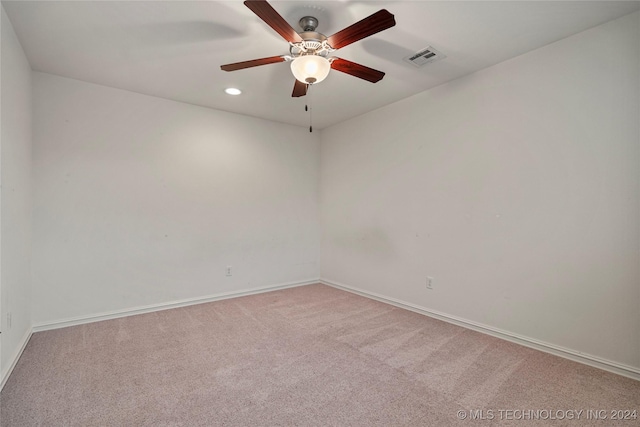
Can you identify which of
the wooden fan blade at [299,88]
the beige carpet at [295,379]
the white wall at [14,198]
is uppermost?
the wooden fan blade at [299,88]

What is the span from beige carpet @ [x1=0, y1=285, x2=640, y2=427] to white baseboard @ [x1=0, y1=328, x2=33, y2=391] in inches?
1.4

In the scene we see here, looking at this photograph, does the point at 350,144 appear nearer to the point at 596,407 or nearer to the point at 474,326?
the point at 474,326

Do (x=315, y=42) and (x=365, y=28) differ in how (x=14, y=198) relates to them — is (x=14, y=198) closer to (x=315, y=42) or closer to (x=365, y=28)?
(x=315, y=42)

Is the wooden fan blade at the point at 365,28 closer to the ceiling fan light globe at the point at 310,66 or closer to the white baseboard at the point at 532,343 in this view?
the ceiling fan light globe at the point at 310,66

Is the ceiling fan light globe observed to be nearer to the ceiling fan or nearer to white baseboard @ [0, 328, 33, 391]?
the ceiling fan

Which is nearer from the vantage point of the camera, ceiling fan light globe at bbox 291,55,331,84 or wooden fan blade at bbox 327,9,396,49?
wooden fan blade at bbox 327,9,396,49

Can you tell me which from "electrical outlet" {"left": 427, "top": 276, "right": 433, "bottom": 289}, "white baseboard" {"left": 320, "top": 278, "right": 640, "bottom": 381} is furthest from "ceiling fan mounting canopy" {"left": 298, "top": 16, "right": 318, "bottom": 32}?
"white baseboard" {"left": 320, "top": 278, "right": 640, "bottom": 381}

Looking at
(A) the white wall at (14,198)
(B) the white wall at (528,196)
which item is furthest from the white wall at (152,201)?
(B) the white wall at (528,196)

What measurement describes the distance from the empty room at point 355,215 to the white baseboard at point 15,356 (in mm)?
27

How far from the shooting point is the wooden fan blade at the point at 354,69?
83.0 inches

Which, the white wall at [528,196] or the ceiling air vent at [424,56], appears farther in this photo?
the ceiling air vent at [424,56]

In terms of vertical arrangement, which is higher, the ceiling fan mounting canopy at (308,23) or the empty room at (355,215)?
the ceiling fan mounting canopy at (308,23)

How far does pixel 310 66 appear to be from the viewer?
77.5 inches

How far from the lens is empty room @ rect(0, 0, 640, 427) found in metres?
1.89
